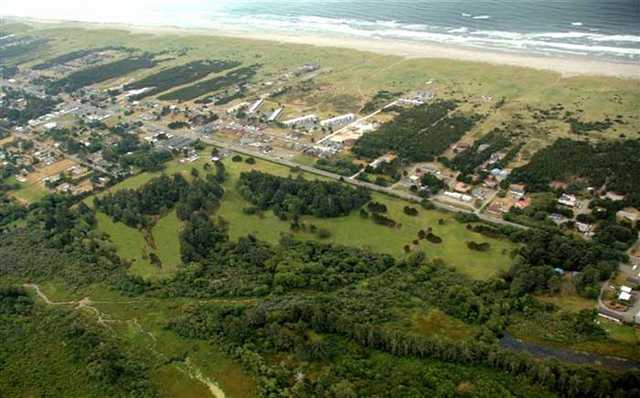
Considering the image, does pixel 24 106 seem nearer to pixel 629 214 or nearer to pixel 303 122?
pixel 303 122

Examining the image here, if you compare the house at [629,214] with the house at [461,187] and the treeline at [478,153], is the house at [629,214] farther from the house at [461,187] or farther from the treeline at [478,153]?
the treeline at [478,153]

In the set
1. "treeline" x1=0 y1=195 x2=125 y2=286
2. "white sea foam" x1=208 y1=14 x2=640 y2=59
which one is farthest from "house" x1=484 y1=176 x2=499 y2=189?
"white sea foam" x1=208 y1=14 x2=640 y2=59

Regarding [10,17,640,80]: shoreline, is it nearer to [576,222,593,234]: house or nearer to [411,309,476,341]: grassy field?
[576,222,593,234]: house

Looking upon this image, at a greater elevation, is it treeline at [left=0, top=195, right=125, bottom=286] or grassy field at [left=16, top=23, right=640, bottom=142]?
grassy field at [left=16, top=23, right=640, bottom=142]

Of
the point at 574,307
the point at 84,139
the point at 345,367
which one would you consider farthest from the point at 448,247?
the point at 84,139

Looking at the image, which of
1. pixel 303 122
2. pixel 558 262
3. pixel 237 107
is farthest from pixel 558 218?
pixel 237 107

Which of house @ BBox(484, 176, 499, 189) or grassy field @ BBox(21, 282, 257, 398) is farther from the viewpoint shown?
house @ BBox(484, 176, 499, 189)
